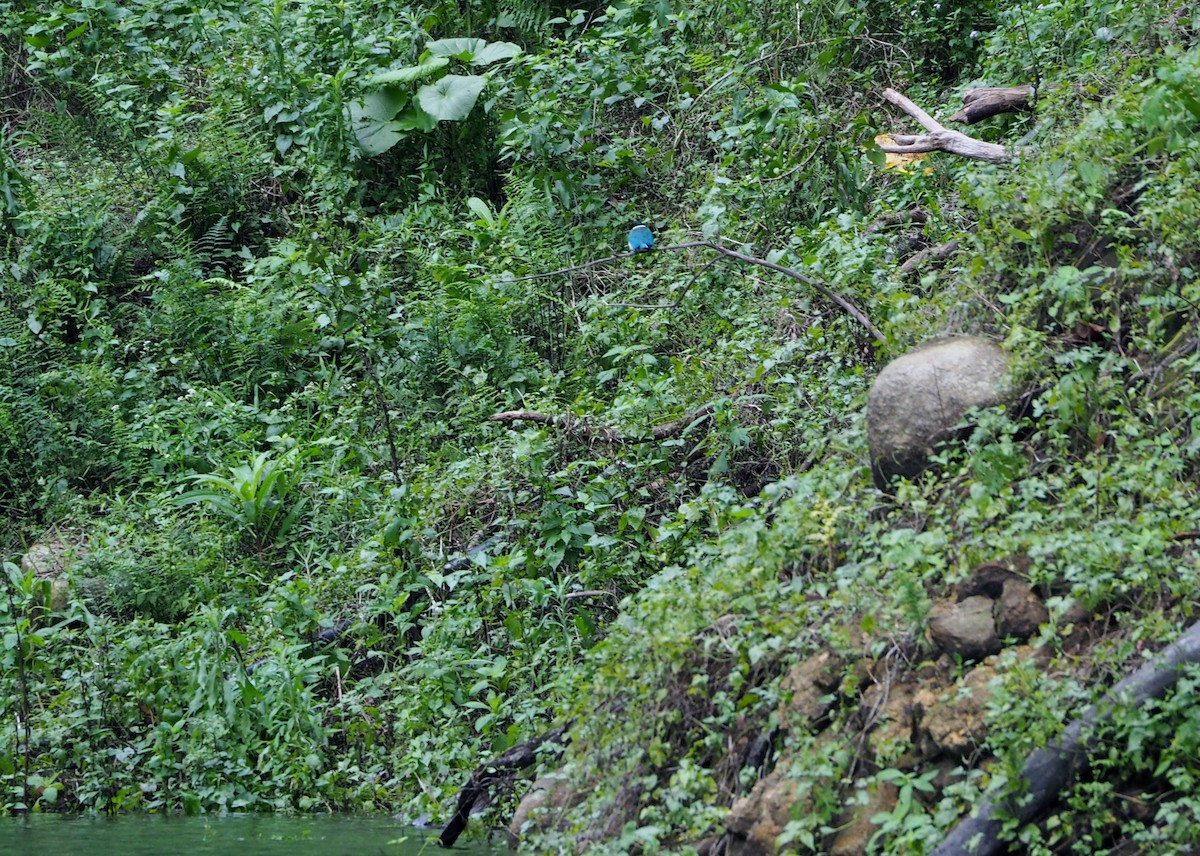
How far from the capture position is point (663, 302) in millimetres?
7523

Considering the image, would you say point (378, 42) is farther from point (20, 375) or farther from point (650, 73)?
point (20, 375)

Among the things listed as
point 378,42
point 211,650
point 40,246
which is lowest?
point 211,650

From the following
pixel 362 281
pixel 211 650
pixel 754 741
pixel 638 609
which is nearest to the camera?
pixel 754 741

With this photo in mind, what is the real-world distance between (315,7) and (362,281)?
3437 mm

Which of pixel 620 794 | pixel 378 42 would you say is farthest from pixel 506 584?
pixel 378 42

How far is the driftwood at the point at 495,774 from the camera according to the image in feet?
15.4

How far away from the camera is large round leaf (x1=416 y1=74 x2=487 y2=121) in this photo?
354 inches

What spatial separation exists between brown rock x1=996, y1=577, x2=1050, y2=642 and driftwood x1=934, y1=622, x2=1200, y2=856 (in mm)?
401

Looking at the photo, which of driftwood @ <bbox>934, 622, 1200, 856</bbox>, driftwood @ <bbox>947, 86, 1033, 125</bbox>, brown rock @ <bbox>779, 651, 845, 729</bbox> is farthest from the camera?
driftwood @ <bbox>947, 86, 1033, 125</bbox>

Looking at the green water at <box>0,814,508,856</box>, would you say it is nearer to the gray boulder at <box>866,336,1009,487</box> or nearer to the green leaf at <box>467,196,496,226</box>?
the gray boulder at <box>866,336,1009,487</box>

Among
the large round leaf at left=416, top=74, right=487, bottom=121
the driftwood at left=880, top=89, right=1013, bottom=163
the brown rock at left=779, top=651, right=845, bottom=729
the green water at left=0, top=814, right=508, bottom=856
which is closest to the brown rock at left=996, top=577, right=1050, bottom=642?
the brown rock at left=779, top=651, right=845, bottom=729

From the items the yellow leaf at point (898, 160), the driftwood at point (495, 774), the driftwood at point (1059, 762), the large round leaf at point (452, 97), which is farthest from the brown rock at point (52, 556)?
the driftwood at point (1059, 762)

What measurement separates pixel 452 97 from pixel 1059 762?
274 inches

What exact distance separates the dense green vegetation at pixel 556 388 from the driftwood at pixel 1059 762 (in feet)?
0.15
